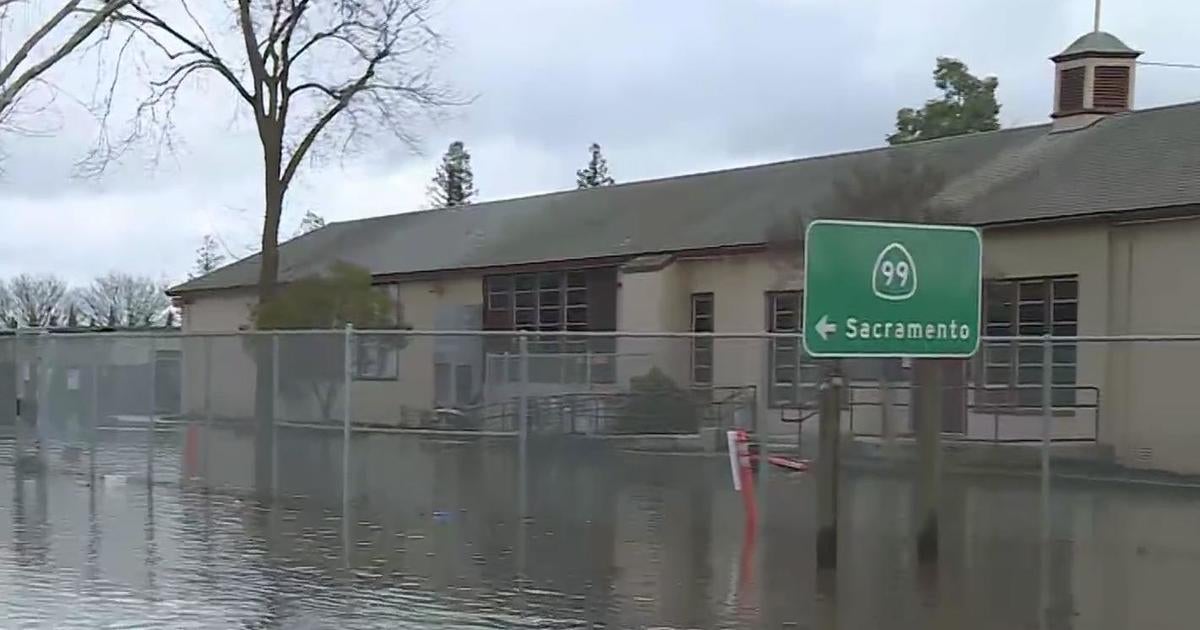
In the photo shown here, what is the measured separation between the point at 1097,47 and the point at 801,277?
7.50m

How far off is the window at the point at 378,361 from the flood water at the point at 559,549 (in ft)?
6.56

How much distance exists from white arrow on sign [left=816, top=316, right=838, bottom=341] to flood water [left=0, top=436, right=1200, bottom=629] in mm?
1900

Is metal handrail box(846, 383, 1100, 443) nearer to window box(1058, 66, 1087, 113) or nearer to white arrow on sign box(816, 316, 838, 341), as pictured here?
white arrow on sign box(816, 316, 838, 341)

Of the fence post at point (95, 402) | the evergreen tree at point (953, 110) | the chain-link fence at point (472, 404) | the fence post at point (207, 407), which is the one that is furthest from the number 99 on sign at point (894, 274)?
the evergreen tree at point (953, 110)

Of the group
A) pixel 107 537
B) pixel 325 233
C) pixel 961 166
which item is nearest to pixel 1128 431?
pixel 107 537

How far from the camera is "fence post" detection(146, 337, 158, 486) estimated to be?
20469 mm

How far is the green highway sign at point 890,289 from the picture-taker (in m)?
12.7

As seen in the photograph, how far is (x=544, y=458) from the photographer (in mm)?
18516

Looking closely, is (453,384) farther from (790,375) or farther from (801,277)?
(801,277)

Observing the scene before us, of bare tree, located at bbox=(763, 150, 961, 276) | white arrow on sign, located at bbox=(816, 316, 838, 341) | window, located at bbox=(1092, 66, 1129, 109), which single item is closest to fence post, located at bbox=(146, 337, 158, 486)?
white arrow on sign, located at bbox=(816, 316, 838, 341)

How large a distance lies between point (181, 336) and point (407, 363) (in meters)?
3.16

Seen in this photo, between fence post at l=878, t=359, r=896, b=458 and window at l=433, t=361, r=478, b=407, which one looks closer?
fence post at l=878, t=359, r=896, b=458

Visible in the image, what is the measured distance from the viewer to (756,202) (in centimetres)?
3612

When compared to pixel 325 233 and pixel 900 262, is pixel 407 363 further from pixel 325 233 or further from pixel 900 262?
pixel 325 233
